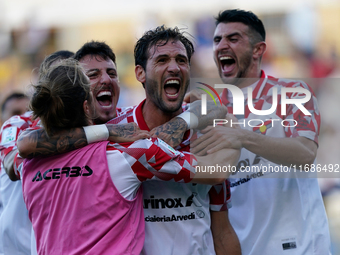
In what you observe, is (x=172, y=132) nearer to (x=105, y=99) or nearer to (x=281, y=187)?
(x=105, y=99)

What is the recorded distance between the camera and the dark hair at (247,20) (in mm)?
3791

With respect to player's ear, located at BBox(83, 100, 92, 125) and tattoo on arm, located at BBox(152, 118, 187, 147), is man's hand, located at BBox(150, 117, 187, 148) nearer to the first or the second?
tattoo on arm, located at BBox(152, 118, 187, 147)

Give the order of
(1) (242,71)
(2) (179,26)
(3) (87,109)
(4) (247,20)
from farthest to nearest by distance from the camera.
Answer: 1. (2) (179,26)
2. (4) (247,20)
3. (1) (242,71)
4. (3) (87,109)

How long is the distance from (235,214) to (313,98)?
1.10 metres

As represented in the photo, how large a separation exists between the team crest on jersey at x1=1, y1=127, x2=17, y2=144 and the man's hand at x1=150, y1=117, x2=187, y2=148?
128 centimetres

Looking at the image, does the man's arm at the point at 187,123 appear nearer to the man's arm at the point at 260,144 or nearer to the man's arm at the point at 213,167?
the man's arm at the point at 260,144

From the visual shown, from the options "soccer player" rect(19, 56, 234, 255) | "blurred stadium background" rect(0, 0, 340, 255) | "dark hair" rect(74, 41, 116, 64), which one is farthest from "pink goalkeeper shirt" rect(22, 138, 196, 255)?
"blurred stadium background" rect(0, 0, 340, 255)

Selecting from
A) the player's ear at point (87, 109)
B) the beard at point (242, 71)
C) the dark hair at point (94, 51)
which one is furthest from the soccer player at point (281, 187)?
the player's ear at point (87, 109)

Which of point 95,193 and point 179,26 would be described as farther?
point 179,26

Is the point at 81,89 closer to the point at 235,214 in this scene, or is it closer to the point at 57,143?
the point at 57,143

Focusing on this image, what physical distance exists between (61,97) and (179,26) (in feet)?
29.2

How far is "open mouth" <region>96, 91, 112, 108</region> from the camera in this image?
335 centimetres

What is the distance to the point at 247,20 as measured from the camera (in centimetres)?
379

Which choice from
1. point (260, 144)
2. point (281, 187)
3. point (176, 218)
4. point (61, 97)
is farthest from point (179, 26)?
point (61, 97)
